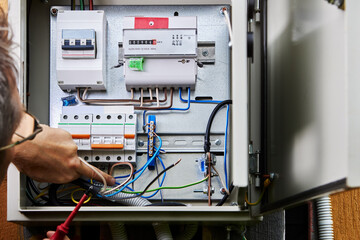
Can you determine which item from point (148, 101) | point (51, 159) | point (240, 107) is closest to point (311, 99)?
point (240, 107)

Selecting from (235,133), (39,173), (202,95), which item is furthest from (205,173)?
(39,173)

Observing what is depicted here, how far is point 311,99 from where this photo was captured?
2.65 feet

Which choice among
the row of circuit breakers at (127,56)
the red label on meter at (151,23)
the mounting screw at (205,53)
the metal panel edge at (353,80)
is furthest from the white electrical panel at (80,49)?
the metal panel edge at (353,80)

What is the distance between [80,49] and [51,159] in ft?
1.26

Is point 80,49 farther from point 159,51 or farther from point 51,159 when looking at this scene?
point 51,159

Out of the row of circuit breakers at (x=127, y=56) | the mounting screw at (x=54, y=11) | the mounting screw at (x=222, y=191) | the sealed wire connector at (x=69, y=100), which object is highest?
the mounting screw at (x=54, y=11)

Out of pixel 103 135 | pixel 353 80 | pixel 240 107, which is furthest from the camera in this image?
pixel 103 135

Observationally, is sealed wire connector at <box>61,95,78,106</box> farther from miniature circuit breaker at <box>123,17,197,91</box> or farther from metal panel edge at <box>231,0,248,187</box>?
metal panel edge at <box>231,0,248,187</box>

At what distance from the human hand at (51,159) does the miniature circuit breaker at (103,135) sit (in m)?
0.08

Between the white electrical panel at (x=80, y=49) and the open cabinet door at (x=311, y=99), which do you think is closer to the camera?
the open cabinet door at (x=311, y=99)

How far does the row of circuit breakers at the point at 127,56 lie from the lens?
114 centimetres

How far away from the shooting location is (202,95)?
3.98 ft

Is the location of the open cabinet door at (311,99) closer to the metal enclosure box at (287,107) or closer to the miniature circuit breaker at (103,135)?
the metal enclosure box at (287,107)

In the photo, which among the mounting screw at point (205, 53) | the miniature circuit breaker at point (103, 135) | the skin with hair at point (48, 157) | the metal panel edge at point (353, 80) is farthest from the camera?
the mounting screw at point (205, 53)
